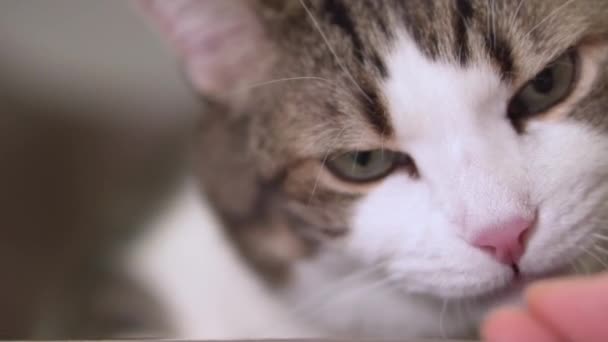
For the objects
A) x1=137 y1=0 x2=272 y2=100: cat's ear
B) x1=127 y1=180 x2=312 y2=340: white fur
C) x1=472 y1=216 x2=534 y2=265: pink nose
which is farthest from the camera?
x1=127 y1=180 x2=312 y2=340: white fur

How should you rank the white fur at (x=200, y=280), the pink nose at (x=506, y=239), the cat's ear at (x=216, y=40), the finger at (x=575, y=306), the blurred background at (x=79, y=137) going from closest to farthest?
the finger at (x=575, y=306)
the pink nose at (x=506, y=239)
the cat's ear at (x=216, y=40)
the white fur at (x=200, y=280)
the blurred background at (x=79, y=137)

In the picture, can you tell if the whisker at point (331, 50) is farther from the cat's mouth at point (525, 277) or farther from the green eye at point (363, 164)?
the cat's mouth at point (525, 277)

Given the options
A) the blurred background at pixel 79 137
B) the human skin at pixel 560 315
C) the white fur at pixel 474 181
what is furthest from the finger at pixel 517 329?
the blurred background at pixel 79 137

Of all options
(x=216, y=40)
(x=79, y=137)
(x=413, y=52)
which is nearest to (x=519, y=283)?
(x=413, y=52)

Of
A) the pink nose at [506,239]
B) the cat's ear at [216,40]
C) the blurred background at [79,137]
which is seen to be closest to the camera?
the pink nose at [506,239]

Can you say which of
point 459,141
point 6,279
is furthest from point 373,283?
point 6,279

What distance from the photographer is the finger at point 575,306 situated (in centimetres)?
46

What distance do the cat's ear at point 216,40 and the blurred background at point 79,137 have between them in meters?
0.35

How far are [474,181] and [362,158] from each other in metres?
0.12

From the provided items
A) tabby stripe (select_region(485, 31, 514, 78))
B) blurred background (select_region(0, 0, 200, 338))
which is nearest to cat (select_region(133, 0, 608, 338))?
tabby stripe (select_region(485, 31, 514, 78))

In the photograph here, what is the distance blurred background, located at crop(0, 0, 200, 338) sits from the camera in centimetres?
109

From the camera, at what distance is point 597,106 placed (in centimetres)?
63

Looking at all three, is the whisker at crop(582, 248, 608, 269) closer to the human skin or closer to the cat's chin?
the cat's chin

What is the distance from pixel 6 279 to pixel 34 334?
0.21 meters
